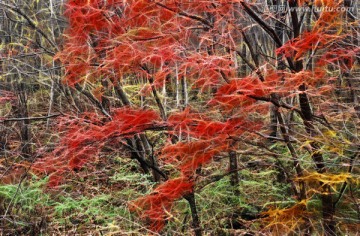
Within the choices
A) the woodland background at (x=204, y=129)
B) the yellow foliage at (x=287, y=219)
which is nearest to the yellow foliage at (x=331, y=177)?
the woodland background at (x=204, y=129)

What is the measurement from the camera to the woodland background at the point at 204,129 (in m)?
2.81

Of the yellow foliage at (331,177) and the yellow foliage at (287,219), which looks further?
the yellow foliage at (287,219)

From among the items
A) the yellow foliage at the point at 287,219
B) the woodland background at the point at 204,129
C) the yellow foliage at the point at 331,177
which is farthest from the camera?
the yellow foliage at the point at 287,219

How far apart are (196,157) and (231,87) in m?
0.60

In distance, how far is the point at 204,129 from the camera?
267 centimetres

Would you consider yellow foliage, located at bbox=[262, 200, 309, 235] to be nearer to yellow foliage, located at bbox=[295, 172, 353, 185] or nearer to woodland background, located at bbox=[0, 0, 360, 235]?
woodland background, located at bbox=[0, 0, 360, 235]

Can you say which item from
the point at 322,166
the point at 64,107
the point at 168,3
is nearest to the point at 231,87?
the point at 168,3

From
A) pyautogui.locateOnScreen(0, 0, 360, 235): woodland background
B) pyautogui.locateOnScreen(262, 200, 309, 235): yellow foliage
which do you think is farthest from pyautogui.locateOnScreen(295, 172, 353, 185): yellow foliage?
pyautogui.locateOnScreen(262, 200, 309, 235): yellow foliage

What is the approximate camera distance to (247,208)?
3869mm

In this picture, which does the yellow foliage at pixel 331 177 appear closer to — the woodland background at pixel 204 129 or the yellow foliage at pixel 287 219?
the woodland background at pixel 204 129

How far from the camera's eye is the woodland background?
281 centimetres

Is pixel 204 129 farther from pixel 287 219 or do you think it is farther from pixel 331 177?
pixel 287 219

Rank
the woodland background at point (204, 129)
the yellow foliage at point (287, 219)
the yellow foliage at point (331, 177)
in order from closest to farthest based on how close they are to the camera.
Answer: the yellow foliage at point (331, 177) → the woodland background at point (204, 129) → the yellow foliage at point (287, 219)

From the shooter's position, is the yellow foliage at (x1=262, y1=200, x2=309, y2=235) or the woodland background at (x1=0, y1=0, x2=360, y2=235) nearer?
the woodland background at (x1=0, y1=0, x2=360, y2=235)
